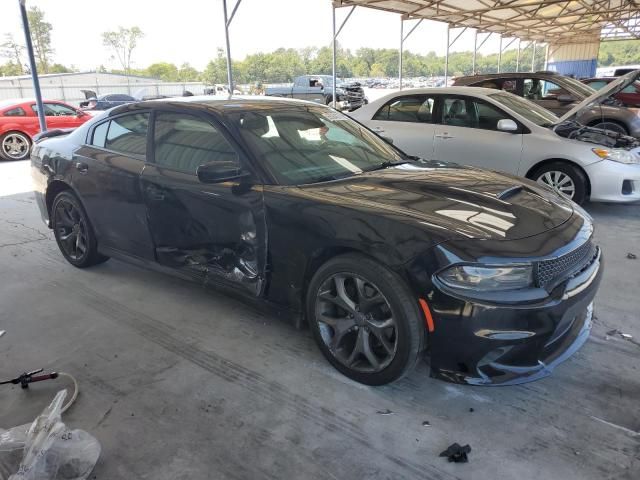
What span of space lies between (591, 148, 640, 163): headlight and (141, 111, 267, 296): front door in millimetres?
4483

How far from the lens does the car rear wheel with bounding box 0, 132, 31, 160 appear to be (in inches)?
446

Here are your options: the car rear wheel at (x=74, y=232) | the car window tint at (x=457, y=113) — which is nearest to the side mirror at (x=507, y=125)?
the car window tint at (x=457, y=113)

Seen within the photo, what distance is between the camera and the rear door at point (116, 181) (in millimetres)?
3514

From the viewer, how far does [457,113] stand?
253 inches

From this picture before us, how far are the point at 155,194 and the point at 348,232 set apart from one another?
1.56 metres

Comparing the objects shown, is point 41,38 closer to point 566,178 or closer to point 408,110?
point 408,110

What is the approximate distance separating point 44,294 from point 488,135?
16.8ft

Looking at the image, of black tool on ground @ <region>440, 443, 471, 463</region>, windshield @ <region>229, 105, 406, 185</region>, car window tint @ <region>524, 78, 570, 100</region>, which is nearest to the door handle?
windshield @ <region>229, 105, 406, 185</region>

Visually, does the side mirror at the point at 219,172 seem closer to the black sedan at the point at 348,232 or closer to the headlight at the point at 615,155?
the black sedan at the point at 348,232

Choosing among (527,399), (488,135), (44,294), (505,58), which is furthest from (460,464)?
(505,58)

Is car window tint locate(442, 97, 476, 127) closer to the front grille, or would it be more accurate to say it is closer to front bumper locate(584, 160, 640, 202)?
front bumper locate(584, 160, 640, 202)

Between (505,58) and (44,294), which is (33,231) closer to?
(44,294)

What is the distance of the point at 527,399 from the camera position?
8.20ft

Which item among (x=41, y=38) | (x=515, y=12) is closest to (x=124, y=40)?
(x=41, y=38)
